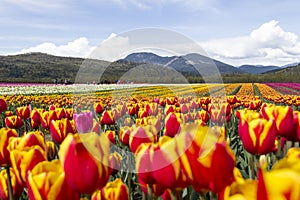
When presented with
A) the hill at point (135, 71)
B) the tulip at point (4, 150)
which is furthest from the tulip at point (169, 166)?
the hill at point (135, 71)

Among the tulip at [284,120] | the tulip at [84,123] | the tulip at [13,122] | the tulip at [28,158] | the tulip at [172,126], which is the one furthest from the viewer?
the tulip at [13,122]

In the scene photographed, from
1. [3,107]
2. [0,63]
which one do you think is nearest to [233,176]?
[3,107]

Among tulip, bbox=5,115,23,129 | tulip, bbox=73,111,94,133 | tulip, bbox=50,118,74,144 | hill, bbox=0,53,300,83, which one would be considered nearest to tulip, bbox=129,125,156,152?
tulip, bbox=50,118,74,144

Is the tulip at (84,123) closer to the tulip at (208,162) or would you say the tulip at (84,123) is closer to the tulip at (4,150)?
the tulip at (4,150)

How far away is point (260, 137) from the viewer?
185 centimetres

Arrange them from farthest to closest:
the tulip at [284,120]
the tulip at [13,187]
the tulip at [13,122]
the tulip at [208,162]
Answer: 1. the tulip at [13,122]
2. the tulip at [284,120]
3. the tulip at [13,187]
4. the tulip at [208,162]

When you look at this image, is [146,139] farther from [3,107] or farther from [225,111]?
[3,107]

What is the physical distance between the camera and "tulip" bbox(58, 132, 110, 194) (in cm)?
120

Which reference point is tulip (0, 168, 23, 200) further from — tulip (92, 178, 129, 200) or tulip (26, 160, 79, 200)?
tulip (26, 160, 79, 200)

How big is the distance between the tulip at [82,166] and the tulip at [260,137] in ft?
2.80

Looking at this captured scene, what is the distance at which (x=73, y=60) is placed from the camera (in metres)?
136

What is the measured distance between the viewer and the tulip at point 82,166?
47.4 inches

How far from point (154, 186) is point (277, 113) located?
Answer: 3.21 ft

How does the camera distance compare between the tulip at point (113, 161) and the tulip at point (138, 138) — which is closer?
the tulip at point (113, 161)
